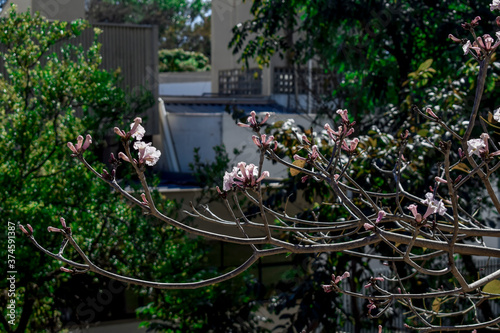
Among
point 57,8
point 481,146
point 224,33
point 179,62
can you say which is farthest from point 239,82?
point 481,146

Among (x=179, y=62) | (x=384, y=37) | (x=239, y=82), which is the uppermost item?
(x=179, y=62)

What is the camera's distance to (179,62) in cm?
3506

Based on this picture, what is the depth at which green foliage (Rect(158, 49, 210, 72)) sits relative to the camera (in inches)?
1369

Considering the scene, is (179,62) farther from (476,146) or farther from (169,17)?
(476,146)

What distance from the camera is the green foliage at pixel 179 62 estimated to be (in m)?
34.8

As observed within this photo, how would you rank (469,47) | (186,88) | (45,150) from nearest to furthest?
(469,47)
(45,150)
(186,88)

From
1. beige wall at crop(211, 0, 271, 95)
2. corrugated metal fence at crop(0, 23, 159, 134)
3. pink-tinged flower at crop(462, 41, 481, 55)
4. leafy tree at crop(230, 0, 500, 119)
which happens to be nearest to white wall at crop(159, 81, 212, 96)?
beige wall at crop(211, 0, 271, 95)

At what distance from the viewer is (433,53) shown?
328 inches

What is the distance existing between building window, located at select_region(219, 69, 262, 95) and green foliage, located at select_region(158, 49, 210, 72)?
45.8ft

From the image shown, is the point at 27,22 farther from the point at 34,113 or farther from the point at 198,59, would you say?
the point at 198,59

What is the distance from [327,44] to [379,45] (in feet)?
2.54

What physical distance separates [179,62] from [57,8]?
24340mm

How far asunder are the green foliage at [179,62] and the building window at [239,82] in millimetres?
13972

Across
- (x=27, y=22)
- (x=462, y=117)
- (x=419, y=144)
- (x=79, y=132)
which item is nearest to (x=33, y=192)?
(x=79, y=132)
